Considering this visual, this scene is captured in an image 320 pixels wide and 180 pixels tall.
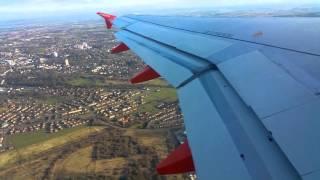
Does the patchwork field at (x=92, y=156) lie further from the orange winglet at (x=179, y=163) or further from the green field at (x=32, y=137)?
the orange winglet at (x=179, y=163)

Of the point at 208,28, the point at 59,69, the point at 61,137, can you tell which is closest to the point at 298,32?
the point at 208,28

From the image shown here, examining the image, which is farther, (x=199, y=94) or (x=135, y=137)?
(x=135, y=137)

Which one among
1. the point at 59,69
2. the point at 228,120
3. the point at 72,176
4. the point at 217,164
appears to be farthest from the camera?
the point at 59,69

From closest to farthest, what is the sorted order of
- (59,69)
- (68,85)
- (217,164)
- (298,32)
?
(217,164), (298,32), (68,85), (59,69)

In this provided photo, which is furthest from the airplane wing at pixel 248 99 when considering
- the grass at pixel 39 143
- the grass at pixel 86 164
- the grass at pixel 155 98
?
the grass at pixel 155 98

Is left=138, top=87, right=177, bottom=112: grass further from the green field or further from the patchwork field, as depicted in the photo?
the green field

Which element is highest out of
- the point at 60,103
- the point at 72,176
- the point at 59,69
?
the point at 59,69

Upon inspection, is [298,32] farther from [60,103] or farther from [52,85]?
[52,85]
